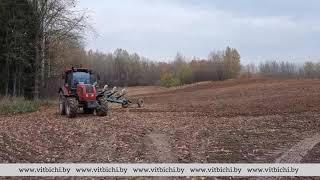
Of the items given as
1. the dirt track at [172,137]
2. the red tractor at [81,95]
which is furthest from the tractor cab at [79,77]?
the dirt track at [172,137]

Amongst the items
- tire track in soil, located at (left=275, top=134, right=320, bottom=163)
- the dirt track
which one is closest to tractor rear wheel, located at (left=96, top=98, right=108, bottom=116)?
the dirt track

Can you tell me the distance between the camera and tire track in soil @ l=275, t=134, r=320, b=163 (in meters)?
13.3

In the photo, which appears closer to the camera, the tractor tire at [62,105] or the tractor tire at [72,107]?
the tractor tire at [72,107]

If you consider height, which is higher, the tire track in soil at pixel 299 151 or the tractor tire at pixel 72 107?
the tractor tire at pixel 72 107

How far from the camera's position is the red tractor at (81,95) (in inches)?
1038

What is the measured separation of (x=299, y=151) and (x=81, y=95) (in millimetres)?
14119

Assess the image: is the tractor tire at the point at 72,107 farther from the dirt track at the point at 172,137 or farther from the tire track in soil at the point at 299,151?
the tire track in soil at the point at 299,151

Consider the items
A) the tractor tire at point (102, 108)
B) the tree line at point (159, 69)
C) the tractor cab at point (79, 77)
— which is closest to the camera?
the tractor tire at point (102, 108)

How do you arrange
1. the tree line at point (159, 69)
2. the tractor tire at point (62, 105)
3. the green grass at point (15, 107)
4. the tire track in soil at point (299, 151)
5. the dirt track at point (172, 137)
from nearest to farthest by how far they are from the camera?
the tire track in soil at point (299, 151), the dirt track at point (172, 137), the tractor tire at point (62, 105), the green grass at point (15, 107), the tree line at point (159, 69)

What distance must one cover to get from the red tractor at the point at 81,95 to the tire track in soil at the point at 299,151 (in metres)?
11.8

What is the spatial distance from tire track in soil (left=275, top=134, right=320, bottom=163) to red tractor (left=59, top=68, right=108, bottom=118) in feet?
38.7

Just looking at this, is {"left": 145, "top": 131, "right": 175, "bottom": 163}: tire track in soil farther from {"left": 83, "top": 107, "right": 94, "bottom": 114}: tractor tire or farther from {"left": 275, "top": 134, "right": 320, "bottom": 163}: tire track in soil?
{"left": 83, "top": 107, "right": 94, "bottom": 114}: tractor tire

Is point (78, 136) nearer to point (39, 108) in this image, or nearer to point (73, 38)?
point (39, 108)

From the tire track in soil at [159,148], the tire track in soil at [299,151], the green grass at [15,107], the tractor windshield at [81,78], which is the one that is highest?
Result: the tractor windshield at [81,78]
